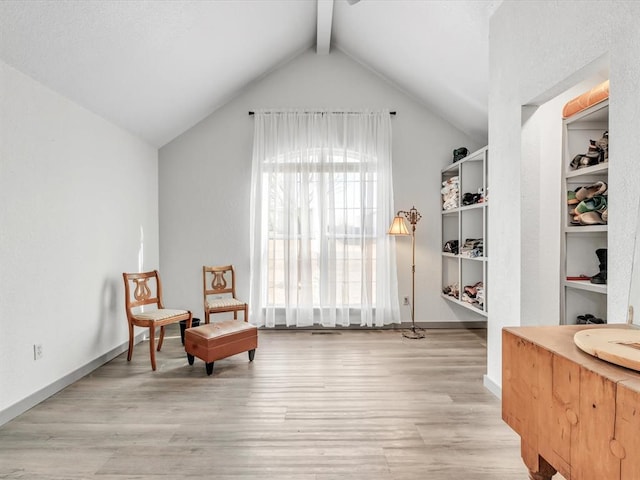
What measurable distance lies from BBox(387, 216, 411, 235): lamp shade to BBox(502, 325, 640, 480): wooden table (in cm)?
287

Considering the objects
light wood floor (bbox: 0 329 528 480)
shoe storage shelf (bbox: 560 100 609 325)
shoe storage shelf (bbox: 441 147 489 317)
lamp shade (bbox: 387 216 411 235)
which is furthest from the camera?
lamp shade (bbox: 387 216 411 235)

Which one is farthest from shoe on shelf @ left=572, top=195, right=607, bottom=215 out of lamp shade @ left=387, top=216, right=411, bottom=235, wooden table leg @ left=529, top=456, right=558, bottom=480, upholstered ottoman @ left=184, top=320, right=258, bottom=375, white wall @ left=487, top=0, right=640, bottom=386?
upholstered ottoman @ left=184, top=320, right=258, bottom=375

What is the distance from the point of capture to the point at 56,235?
2.65 meters

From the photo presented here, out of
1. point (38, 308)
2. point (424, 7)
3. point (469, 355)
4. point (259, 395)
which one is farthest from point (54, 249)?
point (469, 355)

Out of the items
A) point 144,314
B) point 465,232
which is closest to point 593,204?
point 465,232

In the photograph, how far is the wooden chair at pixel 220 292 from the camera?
375cm

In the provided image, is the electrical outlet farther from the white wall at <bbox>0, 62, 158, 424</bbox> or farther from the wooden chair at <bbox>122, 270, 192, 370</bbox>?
the wooden chair at <bbox>122, 270, 192, 370</bbox>

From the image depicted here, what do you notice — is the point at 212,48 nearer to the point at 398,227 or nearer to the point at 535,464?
the point at 398,227

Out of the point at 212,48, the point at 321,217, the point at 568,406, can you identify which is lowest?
the point at 568,406

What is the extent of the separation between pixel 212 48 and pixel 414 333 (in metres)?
3.72

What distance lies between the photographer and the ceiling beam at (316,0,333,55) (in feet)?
11.3

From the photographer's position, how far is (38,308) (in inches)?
97.3

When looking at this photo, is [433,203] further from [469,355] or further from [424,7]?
[424,7]

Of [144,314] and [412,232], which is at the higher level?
[412,232]
